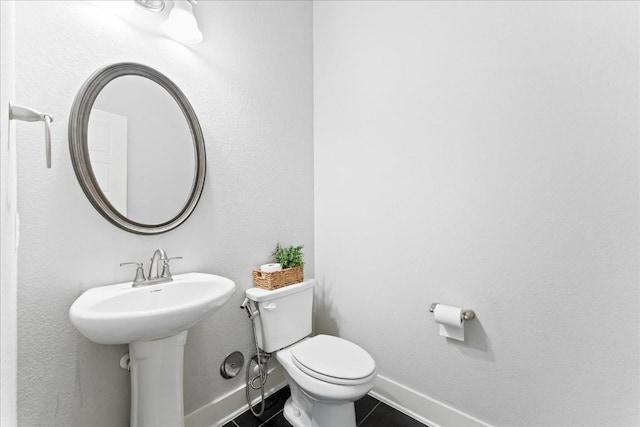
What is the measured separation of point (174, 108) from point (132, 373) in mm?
1144

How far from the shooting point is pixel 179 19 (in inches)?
47.6

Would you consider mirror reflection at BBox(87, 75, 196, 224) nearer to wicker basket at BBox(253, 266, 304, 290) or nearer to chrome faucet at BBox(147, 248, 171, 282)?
chrome faucet at BBox(147, 248, 171, 282)

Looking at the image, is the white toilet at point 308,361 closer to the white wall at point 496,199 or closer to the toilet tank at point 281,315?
the toilet tank at point 281,315

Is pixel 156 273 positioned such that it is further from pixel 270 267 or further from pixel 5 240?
pixel 5 240

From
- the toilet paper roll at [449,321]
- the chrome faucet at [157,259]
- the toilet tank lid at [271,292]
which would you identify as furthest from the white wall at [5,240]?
the toilet paper roll at [449,321]

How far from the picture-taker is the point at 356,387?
1154mm

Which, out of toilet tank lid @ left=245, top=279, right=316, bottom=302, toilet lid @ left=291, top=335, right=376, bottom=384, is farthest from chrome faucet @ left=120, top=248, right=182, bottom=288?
toilet lid @ left=291, top=335, right=376, bottom=384

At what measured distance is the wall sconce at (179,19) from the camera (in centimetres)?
118

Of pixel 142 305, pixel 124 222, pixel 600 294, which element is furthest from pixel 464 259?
pixel 124 222

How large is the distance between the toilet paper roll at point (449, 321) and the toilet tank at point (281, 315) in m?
0.71

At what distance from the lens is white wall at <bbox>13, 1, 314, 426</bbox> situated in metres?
0.96

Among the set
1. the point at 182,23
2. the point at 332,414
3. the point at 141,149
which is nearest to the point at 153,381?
the point at 332,414

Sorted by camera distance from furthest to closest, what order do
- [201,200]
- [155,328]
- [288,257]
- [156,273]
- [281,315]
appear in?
[288,257], [281,315], [201,200], [156,273], [155,328]

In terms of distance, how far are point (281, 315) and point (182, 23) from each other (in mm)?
1471
